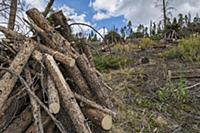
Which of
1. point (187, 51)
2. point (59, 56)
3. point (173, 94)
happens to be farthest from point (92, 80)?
point (187, 51)

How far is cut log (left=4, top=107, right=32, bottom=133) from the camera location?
4.26 m

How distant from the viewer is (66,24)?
5555 millimetres

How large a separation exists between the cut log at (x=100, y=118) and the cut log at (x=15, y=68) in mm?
906

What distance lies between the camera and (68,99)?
4.21 meters

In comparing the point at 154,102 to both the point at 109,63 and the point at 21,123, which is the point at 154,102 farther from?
the point at 109,63

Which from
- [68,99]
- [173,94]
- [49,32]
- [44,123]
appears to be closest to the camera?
[68,99]

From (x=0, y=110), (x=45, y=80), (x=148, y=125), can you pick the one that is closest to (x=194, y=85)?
(x=148, y=125)

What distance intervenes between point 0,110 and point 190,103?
3545 mm

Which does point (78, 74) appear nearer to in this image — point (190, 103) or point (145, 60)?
point (190, 103)

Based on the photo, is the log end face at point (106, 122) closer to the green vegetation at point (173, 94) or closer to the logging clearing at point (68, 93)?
the logging clearing at point (68, 93)

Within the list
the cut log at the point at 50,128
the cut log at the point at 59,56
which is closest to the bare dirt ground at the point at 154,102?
the cut log at the point at 50,128

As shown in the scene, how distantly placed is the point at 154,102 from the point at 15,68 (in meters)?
2.93

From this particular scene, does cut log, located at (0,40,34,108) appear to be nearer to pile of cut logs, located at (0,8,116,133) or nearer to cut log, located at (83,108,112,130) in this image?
pile of cut logs, located at (0,8,116,133)

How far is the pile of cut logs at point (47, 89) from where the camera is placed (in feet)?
13.7
